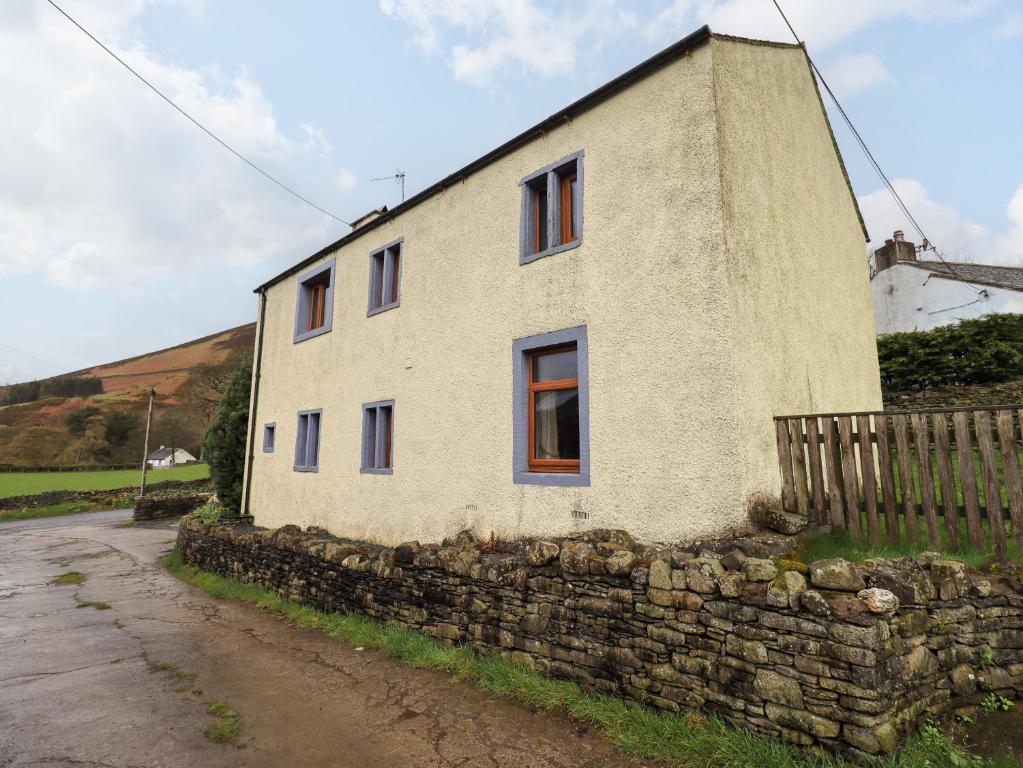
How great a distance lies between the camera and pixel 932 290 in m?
19.8

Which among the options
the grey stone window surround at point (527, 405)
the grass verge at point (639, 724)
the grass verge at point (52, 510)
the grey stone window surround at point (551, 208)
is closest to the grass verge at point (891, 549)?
the grass verge at point (639, 724)

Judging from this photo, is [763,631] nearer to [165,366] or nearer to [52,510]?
[52,510]

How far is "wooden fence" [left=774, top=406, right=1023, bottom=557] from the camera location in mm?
4301

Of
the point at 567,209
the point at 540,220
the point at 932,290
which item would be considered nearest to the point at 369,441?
the point at 540,220

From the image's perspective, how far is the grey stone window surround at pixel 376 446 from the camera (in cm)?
915

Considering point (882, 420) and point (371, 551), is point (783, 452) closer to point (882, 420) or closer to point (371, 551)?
point (882, 420)

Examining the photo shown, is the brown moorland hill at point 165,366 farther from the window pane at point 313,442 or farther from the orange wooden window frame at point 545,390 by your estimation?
the orange wooden window frame at point 545,390

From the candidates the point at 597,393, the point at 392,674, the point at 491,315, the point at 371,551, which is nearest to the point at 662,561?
the point at 597,393

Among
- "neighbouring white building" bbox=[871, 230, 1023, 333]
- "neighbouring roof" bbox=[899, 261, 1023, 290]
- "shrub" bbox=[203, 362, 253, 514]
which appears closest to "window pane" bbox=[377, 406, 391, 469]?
"shrub" bbox=[203, 362, 253, 514]

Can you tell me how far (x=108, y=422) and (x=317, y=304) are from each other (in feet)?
204

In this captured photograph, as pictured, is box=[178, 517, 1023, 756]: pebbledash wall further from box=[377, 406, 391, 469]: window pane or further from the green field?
the green field

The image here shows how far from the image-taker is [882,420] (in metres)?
4.78

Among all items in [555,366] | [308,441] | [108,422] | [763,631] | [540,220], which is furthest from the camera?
[108,422]

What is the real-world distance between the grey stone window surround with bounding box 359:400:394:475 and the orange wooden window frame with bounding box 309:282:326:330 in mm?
3509
